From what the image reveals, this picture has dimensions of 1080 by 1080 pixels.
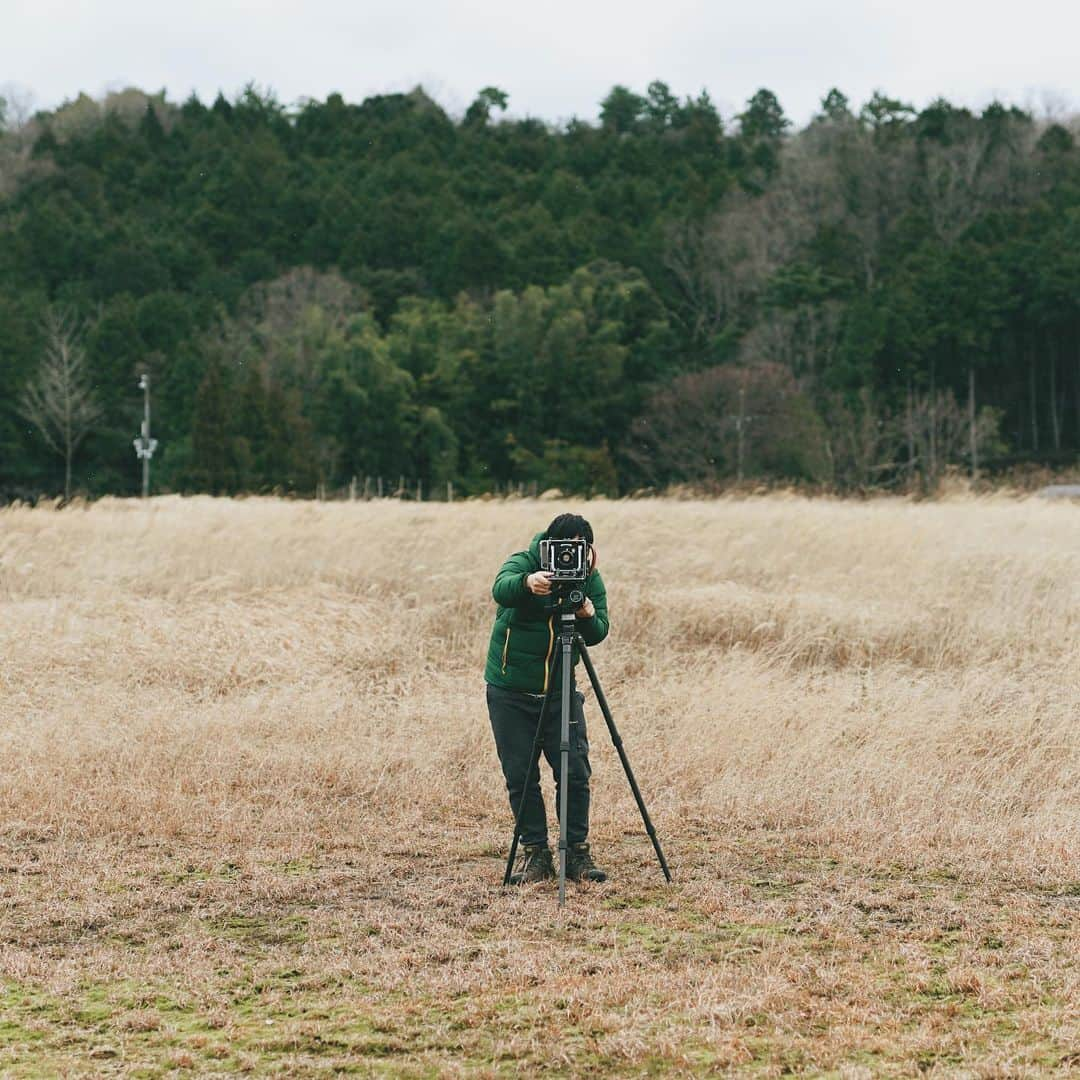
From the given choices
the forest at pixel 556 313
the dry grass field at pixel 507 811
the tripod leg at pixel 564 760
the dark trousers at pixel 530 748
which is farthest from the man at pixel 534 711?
the forest at pixel 556 313

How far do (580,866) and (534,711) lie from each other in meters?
0.74

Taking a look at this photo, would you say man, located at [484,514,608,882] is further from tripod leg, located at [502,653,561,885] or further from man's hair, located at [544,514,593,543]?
man's hair, located at [544,514,593,543]

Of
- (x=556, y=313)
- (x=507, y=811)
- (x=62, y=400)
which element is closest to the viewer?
(x=507, y=811)

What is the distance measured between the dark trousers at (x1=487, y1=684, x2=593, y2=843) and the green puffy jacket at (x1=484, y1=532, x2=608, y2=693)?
89 millimetres

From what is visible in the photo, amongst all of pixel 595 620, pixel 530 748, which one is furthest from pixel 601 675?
pixel 595 620

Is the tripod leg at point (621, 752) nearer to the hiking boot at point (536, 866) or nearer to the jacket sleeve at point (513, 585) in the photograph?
the jacket sleeve at point (513, 585)

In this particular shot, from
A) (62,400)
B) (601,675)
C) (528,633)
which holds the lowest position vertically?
(601,675)

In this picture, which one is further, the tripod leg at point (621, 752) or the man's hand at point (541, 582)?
→ the tripod leg at point (621, 752)

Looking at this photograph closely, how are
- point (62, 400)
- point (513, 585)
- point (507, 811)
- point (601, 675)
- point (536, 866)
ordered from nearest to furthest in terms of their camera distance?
point (513, 585) → point (536, 866) → point (507, 811) → point (601, 675) → point (62, 400)

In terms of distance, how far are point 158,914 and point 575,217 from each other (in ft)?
218

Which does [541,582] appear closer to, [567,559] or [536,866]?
[567,559]

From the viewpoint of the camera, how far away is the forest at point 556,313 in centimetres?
4900

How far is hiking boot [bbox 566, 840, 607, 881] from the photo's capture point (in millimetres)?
6117

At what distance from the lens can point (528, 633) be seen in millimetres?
6020
